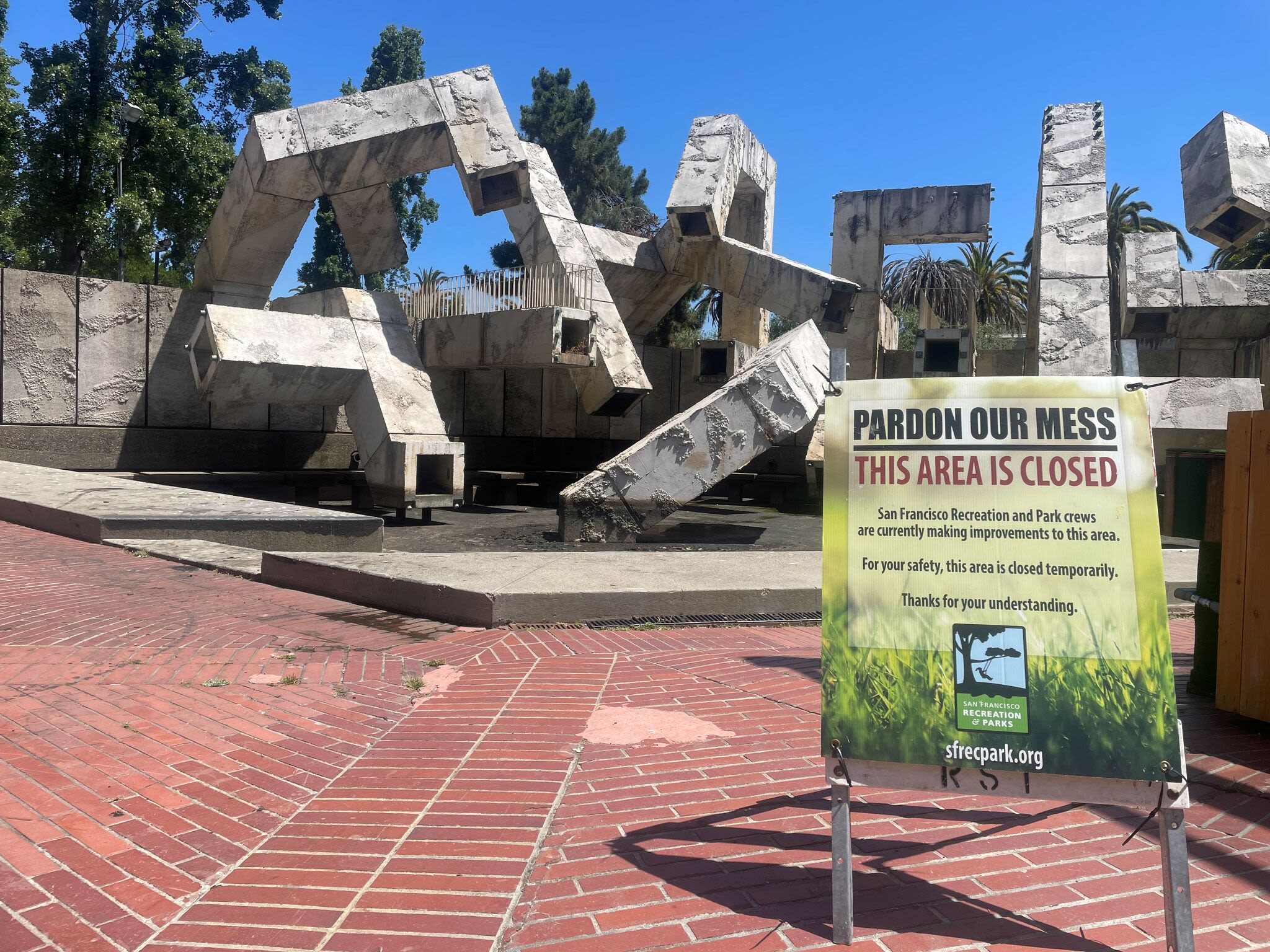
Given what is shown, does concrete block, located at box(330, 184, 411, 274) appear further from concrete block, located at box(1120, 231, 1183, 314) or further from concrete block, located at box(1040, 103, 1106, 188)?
concrete block, located at box(1120, 231, 1183, 314)

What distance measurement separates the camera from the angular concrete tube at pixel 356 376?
12.2 m

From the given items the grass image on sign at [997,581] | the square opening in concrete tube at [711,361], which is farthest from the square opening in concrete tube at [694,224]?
the grass image on sign at [997,581]

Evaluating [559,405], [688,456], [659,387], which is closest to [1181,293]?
[659,387]

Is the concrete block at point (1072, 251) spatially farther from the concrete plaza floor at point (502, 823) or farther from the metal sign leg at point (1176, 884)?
the metal sign leg at point (1176, 884)

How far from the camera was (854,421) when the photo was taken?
2.60m

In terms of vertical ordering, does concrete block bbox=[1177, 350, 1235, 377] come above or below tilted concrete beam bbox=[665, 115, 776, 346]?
below

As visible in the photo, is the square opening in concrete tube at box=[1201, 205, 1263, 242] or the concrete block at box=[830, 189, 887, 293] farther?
the concrete block at box=[830, 189, 887, 293]

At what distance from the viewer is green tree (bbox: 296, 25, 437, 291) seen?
4159 centimetres

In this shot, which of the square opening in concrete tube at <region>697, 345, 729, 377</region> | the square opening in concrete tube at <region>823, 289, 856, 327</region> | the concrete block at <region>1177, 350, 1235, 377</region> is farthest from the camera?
the square opening in concrete tube at <region>697, 345, 729, 377</region>

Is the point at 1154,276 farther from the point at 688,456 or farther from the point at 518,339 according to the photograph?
the point at 518,339

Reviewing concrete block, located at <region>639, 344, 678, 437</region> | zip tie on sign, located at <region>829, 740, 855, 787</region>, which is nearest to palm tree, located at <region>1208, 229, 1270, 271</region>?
concrete block, located at <region>639, 344, 678, 437</region>

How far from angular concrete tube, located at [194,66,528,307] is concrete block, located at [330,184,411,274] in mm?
23

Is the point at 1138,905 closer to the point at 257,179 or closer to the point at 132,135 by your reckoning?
the point at 257,179

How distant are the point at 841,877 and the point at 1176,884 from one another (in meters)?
0.75
